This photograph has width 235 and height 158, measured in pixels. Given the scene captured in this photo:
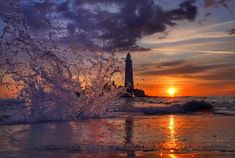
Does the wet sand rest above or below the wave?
below

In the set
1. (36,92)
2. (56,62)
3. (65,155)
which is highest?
(56,62)

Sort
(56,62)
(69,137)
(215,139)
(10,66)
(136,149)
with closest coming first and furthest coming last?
(136,149) < (215,139) < (69,137) < (10,66) < (56,62)

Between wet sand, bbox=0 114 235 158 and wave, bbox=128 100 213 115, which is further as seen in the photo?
wave, bbox=128 100 213 115

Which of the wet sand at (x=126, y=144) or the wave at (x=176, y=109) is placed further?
the wave at (x=176, y=109)

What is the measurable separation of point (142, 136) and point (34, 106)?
33.1 ft

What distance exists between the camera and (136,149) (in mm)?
9695

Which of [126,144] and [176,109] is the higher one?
[176,109]

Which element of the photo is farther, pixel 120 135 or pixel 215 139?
pixel 120 135

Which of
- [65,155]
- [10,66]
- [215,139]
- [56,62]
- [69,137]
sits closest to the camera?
[65,155]

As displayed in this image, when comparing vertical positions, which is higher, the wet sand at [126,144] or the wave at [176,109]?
the wave at [176,109]

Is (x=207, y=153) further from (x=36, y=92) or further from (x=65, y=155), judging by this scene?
(x=36, y=92)

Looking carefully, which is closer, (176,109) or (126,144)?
(126,144)

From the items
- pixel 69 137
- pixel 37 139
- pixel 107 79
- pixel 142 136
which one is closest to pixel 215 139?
pixel 142 136

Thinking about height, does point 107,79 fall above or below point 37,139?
above
